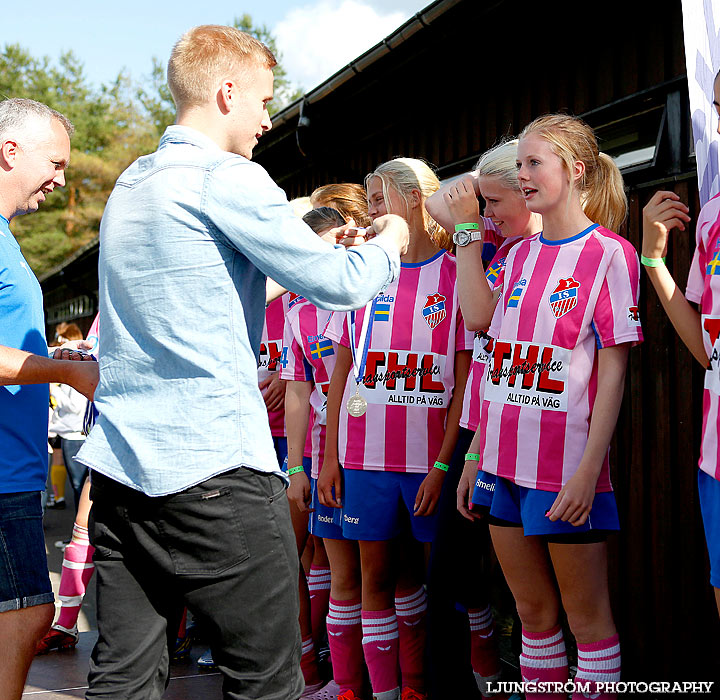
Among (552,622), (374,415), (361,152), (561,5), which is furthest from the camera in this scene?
(361,152)

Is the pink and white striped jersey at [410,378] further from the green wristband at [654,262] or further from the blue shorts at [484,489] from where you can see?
the green wristband at [654,262]

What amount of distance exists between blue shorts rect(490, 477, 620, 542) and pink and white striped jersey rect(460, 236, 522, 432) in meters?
0.43

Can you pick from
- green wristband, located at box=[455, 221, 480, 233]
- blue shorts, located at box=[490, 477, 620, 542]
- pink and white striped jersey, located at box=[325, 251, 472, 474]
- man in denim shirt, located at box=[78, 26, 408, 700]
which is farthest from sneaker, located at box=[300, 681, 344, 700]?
green wristband, located at box=[455, 221, 480, 233]

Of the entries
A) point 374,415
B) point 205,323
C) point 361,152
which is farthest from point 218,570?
point 361,152

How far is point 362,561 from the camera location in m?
3.38

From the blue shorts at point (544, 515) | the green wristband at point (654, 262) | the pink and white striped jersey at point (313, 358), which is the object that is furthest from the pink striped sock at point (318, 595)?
the green wristband at point (654, 262)

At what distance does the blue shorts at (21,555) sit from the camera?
2.48 meters

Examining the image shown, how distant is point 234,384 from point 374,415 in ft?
4.92

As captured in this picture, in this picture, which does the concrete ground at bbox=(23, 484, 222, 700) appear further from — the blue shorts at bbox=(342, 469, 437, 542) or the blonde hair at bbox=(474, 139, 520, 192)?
the blonde hair at bbox=(474, 139, 520, 192)

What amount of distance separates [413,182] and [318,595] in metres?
2.07

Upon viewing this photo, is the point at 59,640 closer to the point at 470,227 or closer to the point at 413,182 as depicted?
the point at 413,182

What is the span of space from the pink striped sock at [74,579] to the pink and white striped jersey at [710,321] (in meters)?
3.65

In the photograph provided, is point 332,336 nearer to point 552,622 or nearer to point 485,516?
point 485,516

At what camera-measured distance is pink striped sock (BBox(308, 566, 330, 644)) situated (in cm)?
405
